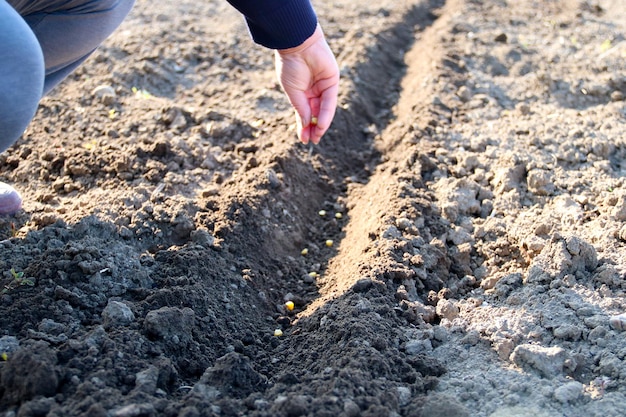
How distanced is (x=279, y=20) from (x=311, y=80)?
40 cm

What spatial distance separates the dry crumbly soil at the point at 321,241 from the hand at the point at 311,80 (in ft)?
1.34

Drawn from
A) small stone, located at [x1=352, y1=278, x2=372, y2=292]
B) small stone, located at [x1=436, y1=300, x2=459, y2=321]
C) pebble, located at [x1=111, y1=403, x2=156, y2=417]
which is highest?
pebble, located at [x1=111, y1=403, x2=156, y2=417]

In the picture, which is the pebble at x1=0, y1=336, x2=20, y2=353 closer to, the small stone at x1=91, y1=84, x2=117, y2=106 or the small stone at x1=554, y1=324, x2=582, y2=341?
the small stone at x1=554, y1=324, x2=582, y2=341

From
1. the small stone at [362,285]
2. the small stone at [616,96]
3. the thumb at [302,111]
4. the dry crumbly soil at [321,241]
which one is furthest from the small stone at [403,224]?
the small stone at [616,96]

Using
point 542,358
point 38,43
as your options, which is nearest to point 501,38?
point 542,358

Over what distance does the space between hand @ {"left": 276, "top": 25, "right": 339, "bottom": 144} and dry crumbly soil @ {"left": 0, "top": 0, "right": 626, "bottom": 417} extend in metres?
0.41

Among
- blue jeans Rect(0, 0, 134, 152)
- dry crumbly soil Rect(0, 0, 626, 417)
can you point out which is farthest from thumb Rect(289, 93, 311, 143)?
blue jeans Rect(0, 0, 134, 152)

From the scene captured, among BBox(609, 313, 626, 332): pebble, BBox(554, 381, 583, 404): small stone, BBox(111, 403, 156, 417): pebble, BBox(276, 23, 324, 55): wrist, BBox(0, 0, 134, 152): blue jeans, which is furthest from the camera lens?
BBox(276, 23, 324, 55): wrist

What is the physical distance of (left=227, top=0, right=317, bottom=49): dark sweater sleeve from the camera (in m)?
2.85

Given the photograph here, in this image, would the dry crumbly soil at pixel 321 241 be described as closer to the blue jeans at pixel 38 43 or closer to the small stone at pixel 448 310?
the small stone at pixel 448 310

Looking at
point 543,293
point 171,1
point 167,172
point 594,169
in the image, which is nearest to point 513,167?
point 594,169

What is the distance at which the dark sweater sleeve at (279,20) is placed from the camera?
2.85 meters

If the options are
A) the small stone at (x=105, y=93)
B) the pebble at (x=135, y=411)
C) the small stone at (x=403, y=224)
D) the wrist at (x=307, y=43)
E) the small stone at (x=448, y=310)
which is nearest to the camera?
the pebble at (x=135, y=411)

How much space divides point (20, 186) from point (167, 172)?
0.71 metres
